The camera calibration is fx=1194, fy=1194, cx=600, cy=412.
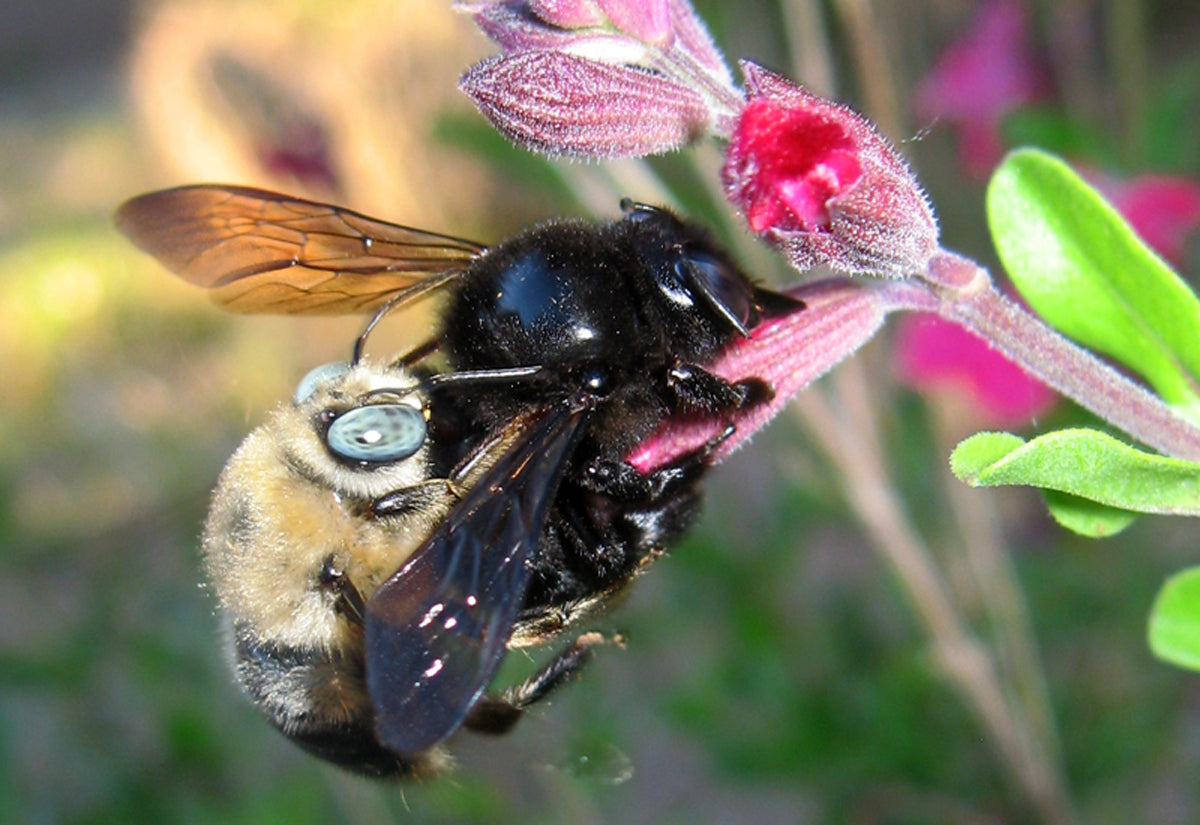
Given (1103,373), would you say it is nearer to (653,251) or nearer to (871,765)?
(653,251)

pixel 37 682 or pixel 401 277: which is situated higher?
pixel 401 277

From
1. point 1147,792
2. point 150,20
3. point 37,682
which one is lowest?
point 1147,792

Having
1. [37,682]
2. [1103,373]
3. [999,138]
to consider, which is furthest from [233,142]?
[1103,373]

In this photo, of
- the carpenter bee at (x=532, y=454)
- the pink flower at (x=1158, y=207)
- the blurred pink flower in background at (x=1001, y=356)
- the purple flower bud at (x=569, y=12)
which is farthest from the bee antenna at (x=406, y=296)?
the pink flower at (x=1158, y=207)

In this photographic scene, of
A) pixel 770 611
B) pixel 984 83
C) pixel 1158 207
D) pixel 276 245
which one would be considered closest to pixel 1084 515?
pixel 276 245

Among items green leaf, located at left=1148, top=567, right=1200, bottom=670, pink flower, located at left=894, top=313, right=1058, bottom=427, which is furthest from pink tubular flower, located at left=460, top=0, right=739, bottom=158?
pink flower, located at left=894, top=313, right=1058, bottom=427
